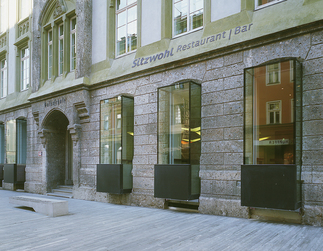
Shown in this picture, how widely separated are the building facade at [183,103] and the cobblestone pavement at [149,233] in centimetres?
73

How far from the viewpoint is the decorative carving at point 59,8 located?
1398 cm

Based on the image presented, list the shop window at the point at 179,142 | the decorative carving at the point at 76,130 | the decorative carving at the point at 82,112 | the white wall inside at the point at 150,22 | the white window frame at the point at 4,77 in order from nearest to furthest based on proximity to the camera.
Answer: the shop window at the point at 179,142 → the white wall inside at the point at 150,22 → the decorative carving at the point at 82,112 → the decorative carving at the point at 76,130 → the white window frame at the point at 4,77

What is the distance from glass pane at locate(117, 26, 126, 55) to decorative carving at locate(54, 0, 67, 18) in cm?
374

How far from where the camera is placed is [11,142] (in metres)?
17.4

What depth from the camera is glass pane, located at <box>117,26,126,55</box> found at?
11.8 metres

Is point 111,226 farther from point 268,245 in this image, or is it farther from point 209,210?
point 268,245

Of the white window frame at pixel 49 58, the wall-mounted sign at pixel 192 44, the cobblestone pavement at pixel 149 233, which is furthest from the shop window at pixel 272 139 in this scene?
the white window frame at pixel 49 58

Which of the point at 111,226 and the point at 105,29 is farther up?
the point at 105,29

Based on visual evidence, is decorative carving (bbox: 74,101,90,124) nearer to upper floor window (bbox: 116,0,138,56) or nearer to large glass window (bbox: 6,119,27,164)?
upper floor window (bbox: 116,0,138,56)

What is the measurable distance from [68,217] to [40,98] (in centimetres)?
800

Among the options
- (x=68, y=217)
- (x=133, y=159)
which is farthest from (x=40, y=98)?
(x=68, y=217)

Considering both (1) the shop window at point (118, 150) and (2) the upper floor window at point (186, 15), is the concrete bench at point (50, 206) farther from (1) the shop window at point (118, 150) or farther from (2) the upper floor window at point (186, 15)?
(2) the upper floor window at point (186, 15)

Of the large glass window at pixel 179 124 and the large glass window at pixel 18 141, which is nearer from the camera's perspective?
the large glass window at pixel 179 124

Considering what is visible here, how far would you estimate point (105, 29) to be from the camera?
12195mm
